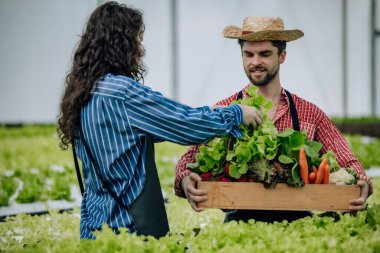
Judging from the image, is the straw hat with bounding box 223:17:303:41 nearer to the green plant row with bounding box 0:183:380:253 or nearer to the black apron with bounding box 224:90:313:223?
the black apron with bounding box 224:90:313:223

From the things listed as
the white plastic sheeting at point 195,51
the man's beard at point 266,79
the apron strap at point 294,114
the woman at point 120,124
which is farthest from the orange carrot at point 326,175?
the white plastic sheeting at point 195,51

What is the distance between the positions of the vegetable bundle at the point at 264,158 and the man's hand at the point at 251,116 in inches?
1.8

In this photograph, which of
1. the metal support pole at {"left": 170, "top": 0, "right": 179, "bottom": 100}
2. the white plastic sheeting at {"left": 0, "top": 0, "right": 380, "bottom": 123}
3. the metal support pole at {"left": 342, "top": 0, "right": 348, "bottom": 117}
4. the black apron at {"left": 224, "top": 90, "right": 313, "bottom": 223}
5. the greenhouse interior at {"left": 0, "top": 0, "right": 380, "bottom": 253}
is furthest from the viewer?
the metal support pole at {"left": 342, "top": 0, "right": 348, "bottom": 117}

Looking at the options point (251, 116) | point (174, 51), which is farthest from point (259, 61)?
point (174, 51)

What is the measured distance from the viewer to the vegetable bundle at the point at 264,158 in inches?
151

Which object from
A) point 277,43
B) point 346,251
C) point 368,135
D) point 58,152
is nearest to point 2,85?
point 58,152

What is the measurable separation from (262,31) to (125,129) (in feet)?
4.27

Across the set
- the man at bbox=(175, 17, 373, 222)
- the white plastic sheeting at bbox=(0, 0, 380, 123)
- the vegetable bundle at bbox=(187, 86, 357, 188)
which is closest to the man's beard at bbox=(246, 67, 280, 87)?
the man at bbox=(175, 17, 373, 222)

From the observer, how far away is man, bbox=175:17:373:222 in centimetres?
449

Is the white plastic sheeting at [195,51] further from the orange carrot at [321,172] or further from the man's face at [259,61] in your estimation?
the orange carrot at [321,172]

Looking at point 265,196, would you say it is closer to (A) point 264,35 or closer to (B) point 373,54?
(A) point 264,35

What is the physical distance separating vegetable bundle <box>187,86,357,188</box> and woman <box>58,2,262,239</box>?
0.56 ft

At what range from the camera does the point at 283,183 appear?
3.84 meters

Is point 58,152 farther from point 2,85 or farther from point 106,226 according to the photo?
point 106,226
